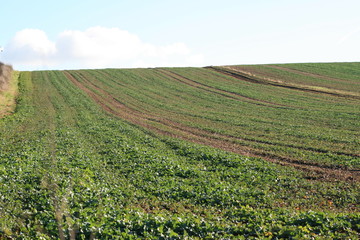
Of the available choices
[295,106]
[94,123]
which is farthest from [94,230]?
[295,106]

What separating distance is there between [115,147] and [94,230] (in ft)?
45.6

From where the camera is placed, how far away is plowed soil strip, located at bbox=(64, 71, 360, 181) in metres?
19.7

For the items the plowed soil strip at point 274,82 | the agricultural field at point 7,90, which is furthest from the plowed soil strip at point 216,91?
the agricultural field at point 7,90

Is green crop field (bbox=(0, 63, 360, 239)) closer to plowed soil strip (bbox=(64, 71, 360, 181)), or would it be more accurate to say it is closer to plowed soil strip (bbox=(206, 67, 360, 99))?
plowed soil strip (bbox=(64, 71, 360, 181))

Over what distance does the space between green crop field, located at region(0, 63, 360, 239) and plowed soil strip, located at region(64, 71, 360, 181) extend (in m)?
0.13

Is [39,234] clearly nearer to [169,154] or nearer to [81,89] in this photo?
[169,154]

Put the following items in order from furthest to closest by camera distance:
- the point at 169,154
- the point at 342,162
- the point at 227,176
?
the point at 169,154, the point at 342,162, the point at 227,176

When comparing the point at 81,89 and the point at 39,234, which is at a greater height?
the point at 81,89

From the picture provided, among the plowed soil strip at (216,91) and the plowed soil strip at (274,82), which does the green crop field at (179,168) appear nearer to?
the plowed soil strip at (216,91)

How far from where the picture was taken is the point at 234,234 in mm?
11141

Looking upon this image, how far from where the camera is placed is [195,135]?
101 feet

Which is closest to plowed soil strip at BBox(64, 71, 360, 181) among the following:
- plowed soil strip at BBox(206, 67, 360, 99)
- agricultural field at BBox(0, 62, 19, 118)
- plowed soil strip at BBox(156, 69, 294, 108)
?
agricultural field at BBox(0, 62, 19, 118)

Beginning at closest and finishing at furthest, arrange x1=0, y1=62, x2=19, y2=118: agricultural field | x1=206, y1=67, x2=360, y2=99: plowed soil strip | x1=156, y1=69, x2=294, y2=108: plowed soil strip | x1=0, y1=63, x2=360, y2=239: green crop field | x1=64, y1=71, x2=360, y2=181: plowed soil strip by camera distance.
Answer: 1. x1=0, y1=63, x2=360, y2=239: green crop field
2. x1=64, y1=71, x2=360, y2=181: plowed soil strip
3. x1=0, y1=62, x2=19, y2=118: agricultural field
4. x1=156, y1=69, x2=294, y2=108: plowed soil strip
5. x1=206, y1=67, x2=360, y2=99: plowed soil strip

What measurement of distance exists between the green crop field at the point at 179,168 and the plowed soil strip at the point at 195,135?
13cm
